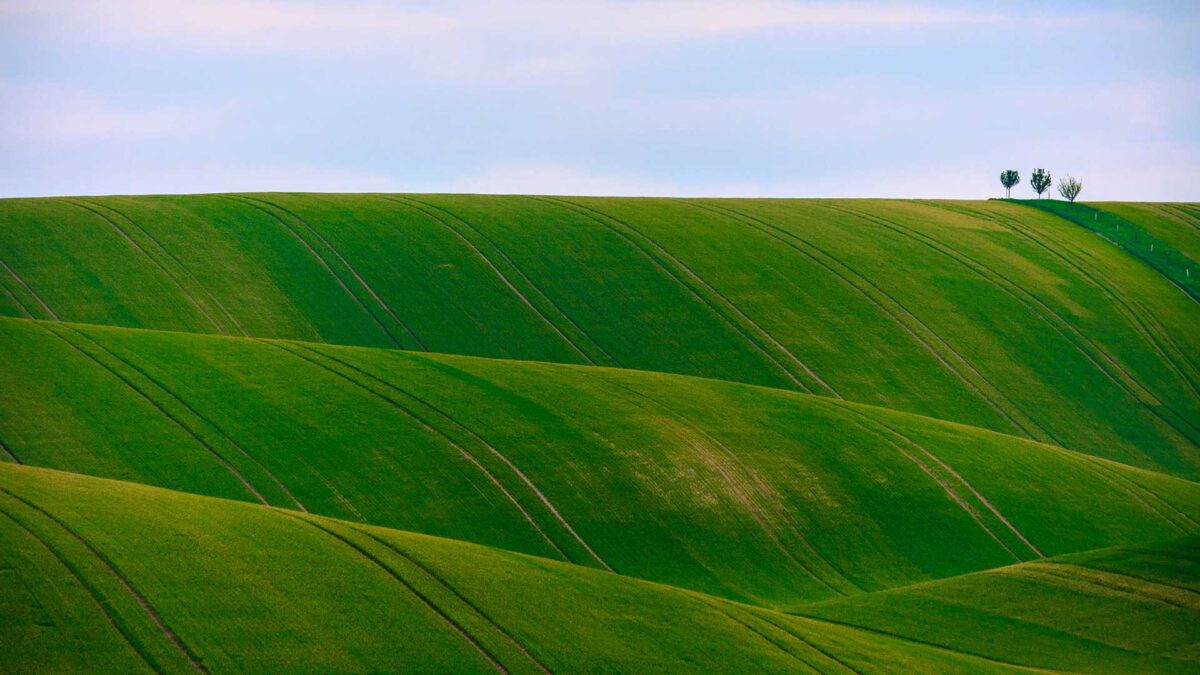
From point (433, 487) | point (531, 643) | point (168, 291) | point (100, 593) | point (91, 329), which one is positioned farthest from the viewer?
point (168, 291)

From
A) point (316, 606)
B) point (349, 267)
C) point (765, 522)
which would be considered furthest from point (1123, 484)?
point (349, 267)

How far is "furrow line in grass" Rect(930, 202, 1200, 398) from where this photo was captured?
62.1 meters

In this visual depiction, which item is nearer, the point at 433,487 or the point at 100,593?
the point at 100,593

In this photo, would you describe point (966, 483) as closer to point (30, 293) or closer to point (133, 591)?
point (133, 591)

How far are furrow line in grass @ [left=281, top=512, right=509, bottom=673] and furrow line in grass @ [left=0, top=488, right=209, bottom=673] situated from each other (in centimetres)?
479

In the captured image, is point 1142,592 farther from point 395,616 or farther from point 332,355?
point 332,355

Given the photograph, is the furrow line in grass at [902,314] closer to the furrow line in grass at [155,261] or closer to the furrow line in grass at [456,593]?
the furrow line in grass at [155,261]

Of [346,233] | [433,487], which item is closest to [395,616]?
[433,487]

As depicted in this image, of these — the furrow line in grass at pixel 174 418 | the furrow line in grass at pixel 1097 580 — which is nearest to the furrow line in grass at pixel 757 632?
the furrow line in grass at pixel 1097 580

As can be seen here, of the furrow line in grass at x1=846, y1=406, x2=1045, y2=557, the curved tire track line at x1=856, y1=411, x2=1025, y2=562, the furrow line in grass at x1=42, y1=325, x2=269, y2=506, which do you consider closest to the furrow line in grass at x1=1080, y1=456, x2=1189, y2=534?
the furrow line in grass at x1=846, y1=406, x2=1045, y2=557

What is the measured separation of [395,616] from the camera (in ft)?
82.9

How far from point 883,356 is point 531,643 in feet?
114

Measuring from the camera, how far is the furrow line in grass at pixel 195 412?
123 ft

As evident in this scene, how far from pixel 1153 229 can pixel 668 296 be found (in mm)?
36867
